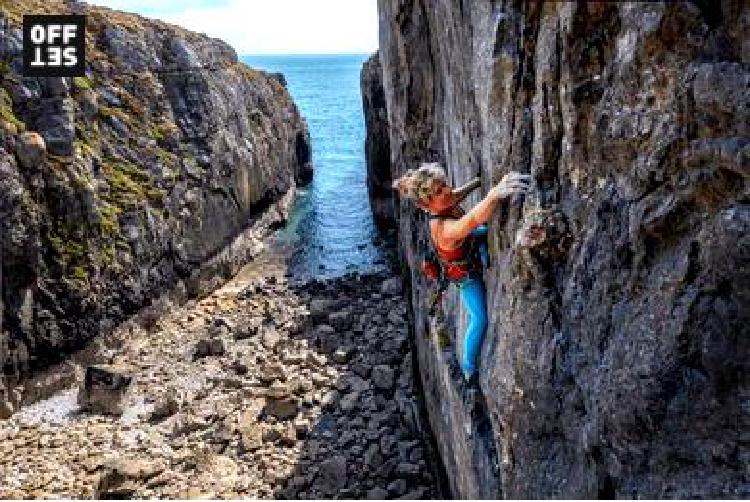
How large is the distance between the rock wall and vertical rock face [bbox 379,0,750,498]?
24.7m

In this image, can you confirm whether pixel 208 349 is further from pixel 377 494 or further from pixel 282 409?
pixel 377 494

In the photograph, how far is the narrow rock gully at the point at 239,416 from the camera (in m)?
23.0

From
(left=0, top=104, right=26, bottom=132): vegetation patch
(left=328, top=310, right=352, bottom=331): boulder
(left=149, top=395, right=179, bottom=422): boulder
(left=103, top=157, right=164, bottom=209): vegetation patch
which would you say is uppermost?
(left=0, top=104, right=26, bottom=132): vegetation patch

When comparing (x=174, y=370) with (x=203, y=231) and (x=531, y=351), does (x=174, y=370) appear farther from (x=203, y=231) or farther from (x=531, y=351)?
(x=531, y=351)

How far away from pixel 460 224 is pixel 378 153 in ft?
147

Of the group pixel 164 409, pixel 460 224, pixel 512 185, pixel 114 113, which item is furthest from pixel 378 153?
pixel 512 185

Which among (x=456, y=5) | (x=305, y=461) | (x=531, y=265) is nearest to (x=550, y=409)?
(x=531, y=265)

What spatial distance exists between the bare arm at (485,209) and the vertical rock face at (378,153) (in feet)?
134

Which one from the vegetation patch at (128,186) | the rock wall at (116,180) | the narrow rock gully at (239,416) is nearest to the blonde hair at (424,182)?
the narrow rock gully at (239,416)

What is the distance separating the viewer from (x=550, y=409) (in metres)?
9.29

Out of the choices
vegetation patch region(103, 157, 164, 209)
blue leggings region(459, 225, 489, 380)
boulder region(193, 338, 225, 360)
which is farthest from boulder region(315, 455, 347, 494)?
vegetation patch region(103, 157, 164, 209)

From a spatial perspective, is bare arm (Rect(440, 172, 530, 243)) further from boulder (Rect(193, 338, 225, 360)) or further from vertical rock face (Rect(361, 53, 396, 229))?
vertical rock face (Rect(361, 53, 396, 229))

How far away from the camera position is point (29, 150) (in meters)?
31.6

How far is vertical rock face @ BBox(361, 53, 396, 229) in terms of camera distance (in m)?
53.1
